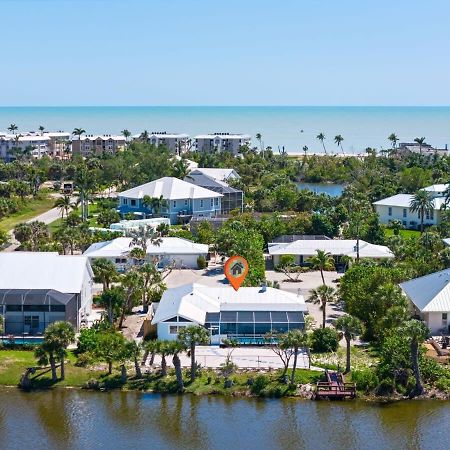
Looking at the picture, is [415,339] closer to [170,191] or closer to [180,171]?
[170,191]

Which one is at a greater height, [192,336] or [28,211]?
[28,211]

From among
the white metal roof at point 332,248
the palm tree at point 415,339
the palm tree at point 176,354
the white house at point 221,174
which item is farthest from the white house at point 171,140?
the palm tree at point 415,339

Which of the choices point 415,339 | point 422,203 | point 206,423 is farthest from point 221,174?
point 206,423

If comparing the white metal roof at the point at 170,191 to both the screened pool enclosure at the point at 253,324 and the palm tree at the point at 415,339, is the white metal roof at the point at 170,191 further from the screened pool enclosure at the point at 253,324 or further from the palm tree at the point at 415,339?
the palm tree at the point at 415,339

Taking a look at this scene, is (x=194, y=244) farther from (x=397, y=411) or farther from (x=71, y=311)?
(x=397, y=411)

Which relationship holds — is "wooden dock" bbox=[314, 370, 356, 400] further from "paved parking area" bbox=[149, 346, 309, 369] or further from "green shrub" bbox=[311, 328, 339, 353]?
"green shrub" bbox=[311, 328, 339, 353]

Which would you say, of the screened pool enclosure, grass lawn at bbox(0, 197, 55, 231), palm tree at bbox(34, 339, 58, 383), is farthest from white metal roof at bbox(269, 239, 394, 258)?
palm tree at bbox(34, 339, 58, 383)
